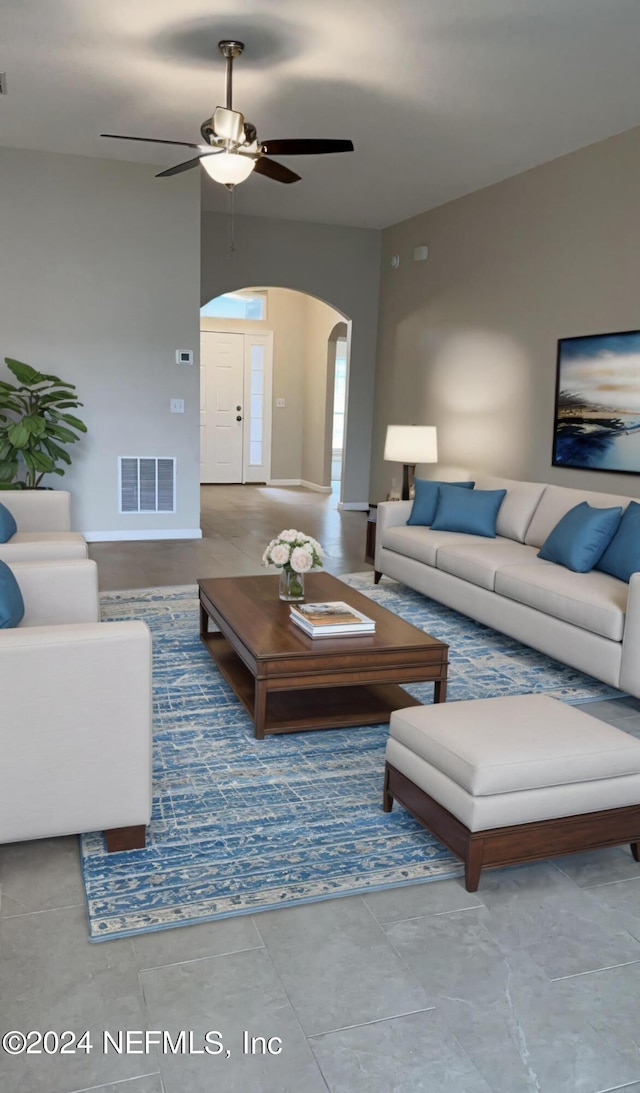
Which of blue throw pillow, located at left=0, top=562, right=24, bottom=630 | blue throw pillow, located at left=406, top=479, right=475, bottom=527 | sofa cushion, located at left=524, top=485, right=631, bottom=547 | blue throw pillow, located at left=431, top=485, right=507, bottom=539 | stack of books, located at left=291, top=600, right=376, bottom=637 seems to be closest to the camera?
blue throw pillow, located at left=0, top=562, right=24, bottom=630

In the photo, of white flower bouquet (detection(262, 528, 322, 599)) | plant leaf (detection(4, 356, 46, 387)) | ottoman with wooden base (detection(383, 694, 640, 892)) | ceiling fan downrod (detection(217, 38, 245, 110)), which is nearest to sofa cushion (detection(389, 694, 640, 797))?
ottoman with wooden base (detection(383, 694, 640, 892))

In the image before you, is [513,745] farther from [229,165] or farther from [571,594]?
[229,165]

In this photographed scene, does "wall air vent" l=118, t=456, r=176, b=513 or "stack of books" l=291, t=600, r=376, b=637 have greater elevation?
"wall air vent" l=118, t=456, r=176, b=513

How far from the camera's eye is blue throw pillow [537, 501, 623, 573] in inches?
165

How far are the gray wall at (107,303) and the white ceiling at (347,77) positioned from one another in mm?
286

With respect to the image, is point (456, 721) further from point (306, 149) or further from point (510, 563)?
point (306, 149)

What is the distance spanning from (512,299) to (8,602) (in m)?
5.02

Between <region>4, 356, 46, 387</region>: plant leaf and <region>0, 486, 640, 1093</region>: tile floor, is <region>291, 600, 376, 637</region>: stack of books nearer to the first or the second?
<region>0, 486, 640, 1093</region>: tile floor

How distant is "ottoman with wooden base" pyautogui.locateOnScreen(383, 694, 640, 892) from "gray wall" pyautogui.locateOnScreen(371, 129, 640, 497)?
319 cm

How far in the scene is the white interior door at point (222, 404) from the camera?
37.2 ft

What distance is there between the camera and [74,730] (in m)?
2.11

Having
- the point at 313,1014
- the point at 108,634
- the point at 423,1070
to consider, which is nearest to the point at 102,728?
the point at 108,634

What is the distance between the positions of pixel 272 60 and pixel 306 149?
0.70 m

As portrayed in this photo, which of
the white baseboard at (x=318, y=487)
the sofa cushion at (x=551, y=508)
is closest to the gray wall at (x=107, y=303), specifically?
the sofa cushion at (x=551, y=508)
